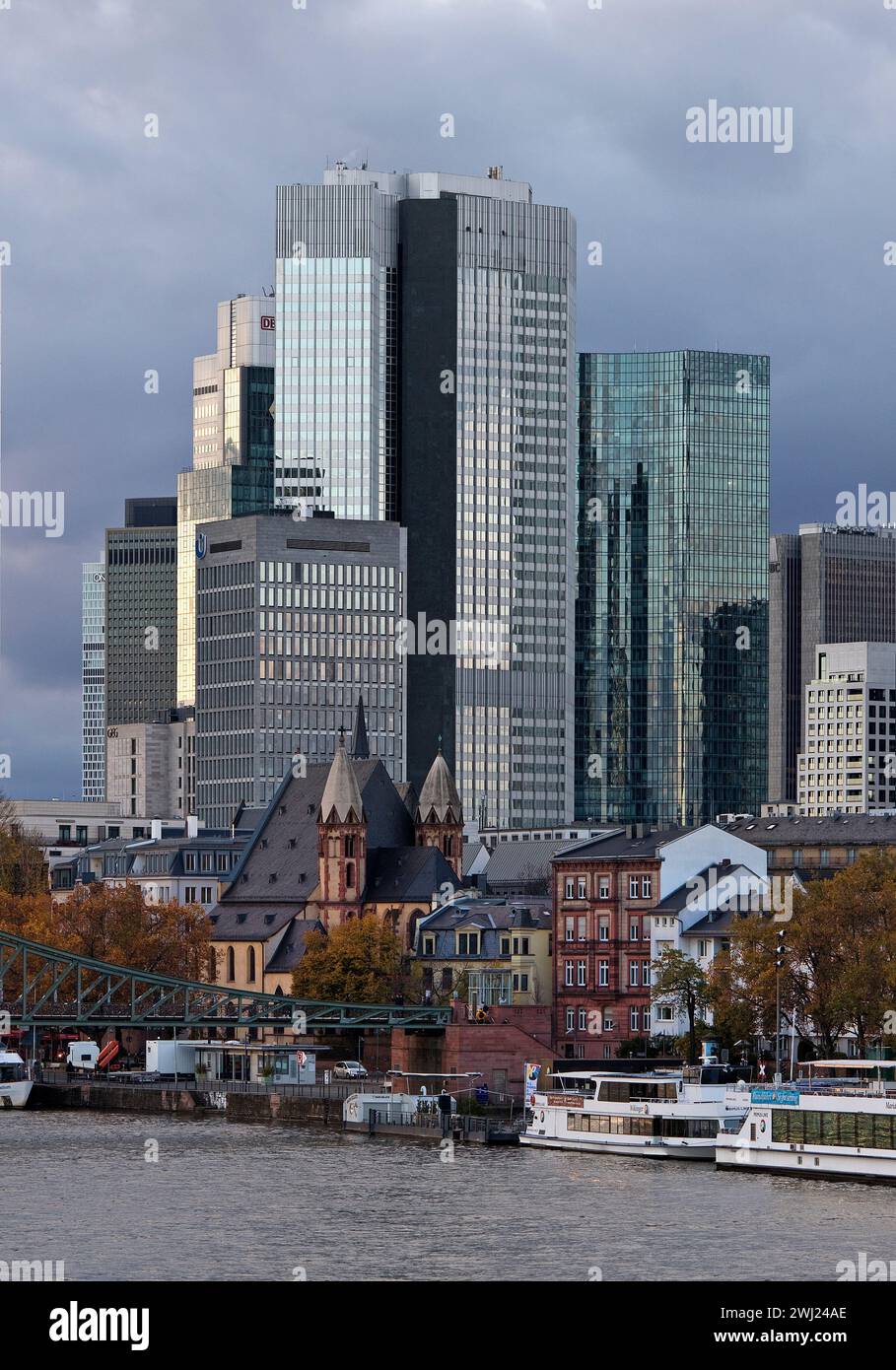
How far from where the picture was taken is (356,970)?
18288cm

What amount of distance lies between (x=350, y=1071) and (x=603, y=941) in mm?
15091

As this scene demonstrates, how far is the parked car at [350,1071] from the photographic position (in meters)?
163

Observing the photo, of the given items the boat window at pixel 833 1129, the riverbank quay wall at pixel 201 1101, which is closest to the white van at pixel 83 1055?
the riverbank quay wall at pixel 201 1101

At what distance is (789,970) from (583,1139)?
61.7 ft

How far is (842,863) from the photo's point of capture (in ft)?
632

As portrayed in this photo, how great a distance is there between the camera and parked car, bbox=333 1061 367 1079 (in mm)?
162625

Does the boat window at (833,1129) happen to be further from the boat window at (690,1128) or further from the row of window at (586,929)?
the row of window at (586,929)

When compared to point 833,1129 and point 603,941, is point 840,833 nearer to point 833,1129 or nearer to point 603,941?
point 603,941

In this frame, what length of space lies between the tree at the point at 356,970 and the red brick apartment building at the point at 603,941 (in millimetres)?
14719

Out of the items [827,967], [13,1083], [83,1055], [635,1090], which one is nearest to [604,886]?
[827,967]

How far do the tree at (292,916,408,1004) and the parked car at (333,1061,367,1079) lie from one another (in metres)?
14.4

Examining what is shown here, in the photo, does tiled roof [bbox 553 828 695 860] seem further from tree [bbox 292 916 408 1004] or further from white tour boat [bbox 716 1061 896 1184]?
white tour boat [bbox 716 1061 896 1184]
